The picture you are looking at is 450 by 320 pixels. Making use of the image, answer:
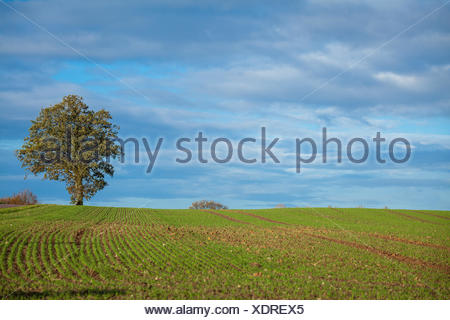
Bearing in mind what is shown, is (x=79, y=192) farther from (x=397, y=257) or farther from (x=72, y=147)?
(x=397, y=257)

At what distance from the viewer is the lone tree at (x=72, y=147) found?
190 ft

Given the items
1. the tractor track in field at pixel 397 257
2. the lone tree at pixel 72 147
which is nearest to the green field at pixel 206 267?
the tractor track in field at pixel 397 257

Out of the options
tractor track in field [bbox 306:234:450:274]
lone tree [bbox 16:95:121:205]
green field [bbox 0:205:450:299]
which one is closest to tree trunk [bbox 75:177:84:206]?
lone tree [bbox 16:95:121:205]

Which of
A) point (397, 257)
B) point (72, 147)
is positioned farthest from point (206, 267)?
point (72, 147)

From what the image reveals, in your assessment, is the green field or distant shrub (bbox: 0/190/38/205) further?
distant shrub (bbox: 0/190/38/205)

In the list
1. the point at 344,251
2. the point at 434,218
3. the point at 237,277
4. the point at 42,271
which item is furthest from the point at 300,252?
the point at 434,218

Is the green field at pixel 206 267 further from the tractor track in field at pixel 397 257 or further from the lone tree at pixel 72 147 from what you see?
the lone tree at pixel 72 147

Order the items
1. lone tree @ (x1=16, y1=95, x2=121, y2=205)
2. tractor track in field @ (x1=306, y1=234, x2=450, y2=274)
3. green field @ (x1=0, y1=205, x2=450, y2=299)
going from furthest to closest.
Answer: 1. lone tree @ (x1=16, y1=95, x2=121, y2=205)
2. tractor track in field @ (x1=306, y1=234, x2=450, y2=274)
3. green field @ (x1=0, y1=205, x2=450, y2=299)

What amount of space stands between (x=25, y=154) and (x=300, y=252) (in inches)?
1931

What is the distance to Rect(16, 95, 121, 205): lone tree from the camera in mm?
57875

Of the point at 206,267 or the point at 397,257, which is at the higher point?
the point at 206,267

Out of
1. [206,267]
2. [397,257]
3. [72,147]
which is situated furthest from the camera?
[72,147]

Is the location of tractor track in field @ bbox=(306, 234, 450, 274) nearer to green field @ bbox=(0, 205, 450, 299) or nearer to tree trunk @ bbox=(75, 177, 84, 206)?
green field @ bbox=(0, 205, 450, 299)

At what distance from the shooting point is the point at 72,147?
5859cm
